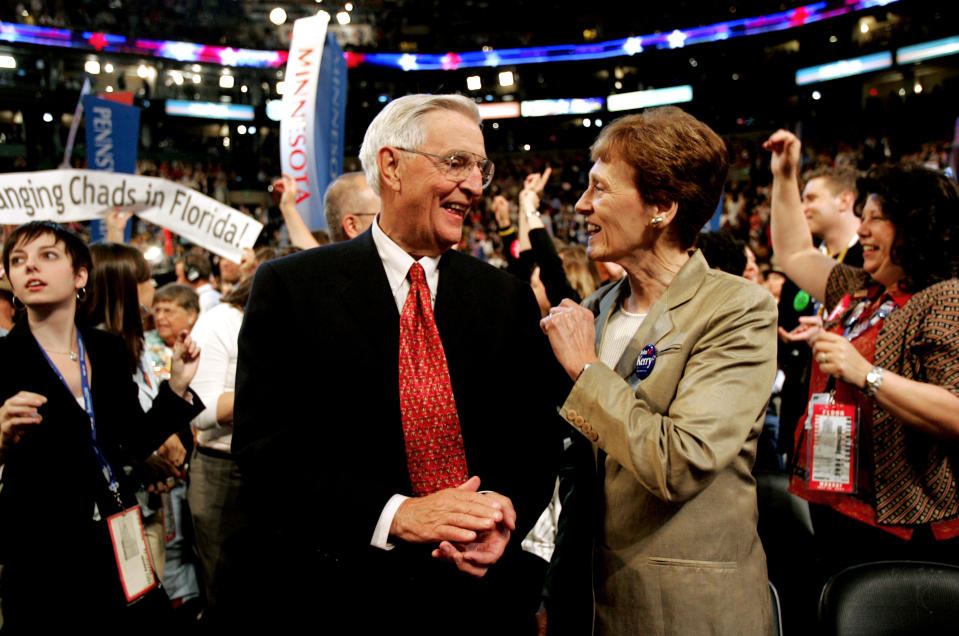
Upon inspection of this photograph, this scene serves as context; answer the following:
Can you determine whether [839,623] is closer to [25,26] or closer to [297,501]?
[297,501]

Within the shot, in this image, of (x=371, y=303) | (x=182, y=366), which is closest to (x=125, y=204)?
(x=182, y=366)

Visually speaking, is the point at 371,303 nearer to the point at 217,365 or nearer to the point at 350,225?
the point at 350,225

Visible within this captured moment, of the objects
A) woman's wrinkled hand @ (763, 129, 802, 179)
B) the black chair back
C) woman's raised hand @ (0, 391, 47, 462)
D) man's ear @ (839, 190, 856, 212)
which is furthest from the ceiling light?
the black chair back

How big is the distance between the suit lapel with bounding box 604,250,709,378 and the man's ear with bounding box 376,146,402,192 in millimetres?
724

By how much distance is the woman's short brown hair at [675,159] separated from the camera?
1709 mm

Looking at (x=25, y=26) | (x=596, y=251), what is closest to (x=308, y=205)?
(x=596, y=251)

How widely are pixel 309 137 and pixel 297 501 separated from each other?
11.7ft

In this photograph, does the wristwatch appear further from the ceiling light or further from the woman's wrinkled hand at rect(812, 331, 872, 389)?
the ceiling light

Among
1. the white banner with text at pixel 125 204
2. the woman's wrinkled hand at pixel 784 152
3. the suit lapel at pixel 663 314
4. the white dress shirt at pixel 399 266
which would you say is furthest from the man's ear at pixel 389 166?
the white banner with text at pixel 125 204

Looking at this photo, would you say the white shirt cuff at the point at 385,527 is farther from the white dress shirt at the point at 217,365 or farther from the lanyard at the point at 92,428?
the white dress shirt at the point at 217,365

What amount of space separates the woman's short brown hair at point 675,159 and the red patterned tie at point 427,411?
673mm

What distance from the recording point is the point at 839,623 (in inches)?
68.8

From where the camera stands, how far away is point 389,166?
1.75m

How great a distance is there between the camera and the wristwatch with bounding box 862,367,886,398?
2045mm
